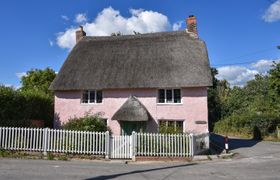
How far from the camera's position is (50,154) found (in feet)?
49.1

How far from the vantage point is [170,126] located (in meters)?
18.5

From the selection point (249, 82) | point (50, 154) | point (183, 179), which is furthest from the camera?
point (249, 82)

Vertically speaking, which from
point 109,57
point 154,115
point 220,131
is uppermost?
point 109,57

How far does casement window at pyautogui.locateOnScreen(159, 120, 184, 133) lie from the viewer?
17.2m

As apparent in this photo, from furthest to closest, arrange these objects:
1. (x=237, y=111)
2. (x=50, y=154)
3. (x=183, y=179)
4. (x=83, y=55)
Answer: (x=237, y=111) < (x=83, y=55) < (x=50, y=154) < (x=183, y=179)

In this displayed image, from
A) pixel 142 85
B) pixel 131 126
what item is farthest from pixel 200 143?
pixel 142 85

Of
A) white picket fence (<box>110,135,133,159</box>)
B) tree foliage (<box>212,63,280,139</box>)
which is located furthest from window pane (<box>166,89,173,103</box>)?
tree foliage (<box>212,63,280,139</box>)

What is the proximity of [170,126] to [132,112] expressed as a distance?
2731mm

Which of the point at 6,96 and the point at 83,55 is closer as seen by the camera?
the point at 6,96

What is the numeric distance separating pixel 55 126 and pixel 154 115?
25.6ft

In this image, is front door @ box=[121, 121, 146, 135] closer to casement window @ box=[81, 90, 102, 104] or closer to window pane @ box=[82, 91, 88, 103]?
casement window @ box=[81, 90, 102, 104]

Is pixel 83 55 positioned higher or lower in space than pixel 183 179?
higher

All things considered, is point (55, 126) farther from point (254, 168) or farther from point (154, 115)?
point (254, 168)

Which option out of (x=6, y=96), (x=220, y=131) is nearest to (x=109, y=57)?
(x=6, y=96)
